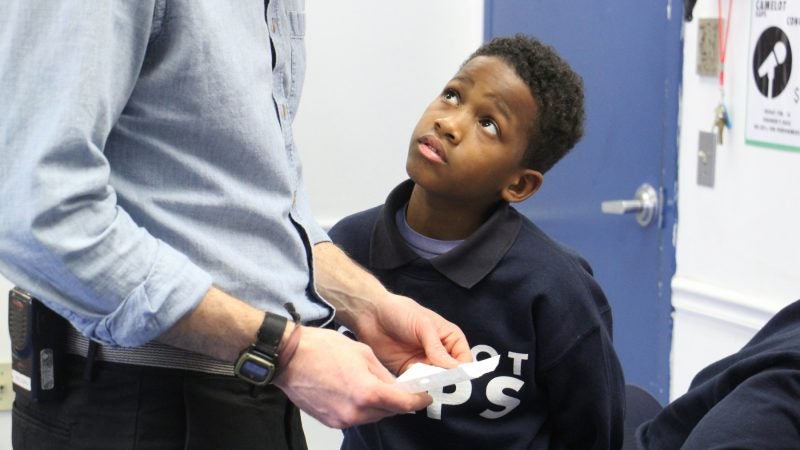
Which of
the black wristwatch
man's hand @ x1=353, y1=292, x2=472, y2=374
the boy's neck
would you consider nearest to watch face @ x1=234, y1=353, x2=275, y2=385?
the black wristwatch

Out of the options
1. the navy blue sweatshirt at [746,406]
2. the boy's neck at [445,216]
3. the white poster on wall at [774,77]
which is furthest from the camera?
the white poster on wall at [774,77]

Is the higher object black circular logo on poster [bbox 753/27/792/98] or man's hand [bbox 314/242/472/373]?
black circular logo on poster [bbox 753/27/792/98]

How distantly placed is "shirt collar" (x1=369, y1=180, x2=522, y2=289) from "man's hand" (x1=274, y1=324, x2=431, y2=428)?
58cm

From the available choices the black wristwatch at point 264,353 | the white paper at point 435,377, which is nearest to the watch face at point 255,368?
the black wristwatch at point 264,353

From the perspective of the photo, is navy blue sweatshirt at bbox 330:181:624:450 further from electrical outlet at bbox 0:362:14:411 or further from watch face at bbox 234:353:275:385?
electrical outlet at bbox 0:362:14:411

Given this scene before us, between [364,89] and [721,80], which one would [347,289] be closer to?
[721,80]

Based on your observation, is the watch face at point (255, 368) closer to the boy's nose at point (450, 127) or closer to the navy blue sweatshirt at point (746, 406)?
the navy blue sweatshirt at point (746, 406)

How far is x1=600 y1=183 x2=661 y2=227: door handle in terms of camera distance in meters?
2.99

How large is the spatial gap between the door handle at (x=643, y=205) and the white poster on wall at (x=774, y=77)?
40 centimetres

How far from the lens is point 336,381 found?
1.06 meters

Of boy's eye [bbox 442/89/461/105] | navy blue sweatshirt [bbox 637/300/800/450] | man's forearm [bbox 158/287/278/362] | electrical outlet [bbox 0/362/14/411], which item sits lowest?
electrical outlet [bbox 0/362/14/411]

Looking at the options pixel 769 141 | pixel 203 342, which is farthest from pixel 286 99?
pixel 769 141

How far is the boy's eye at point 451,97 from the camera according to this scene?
1772mm

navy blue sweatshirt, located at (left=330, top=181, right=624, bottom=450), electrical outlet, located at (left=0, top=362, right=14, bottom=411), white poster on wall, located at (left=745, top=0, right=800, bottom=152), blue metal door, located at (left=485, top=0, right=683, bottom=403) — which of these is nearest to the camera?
navy blue sweatshirt, located at (left=330, top=181, right=624, bottom=450)
